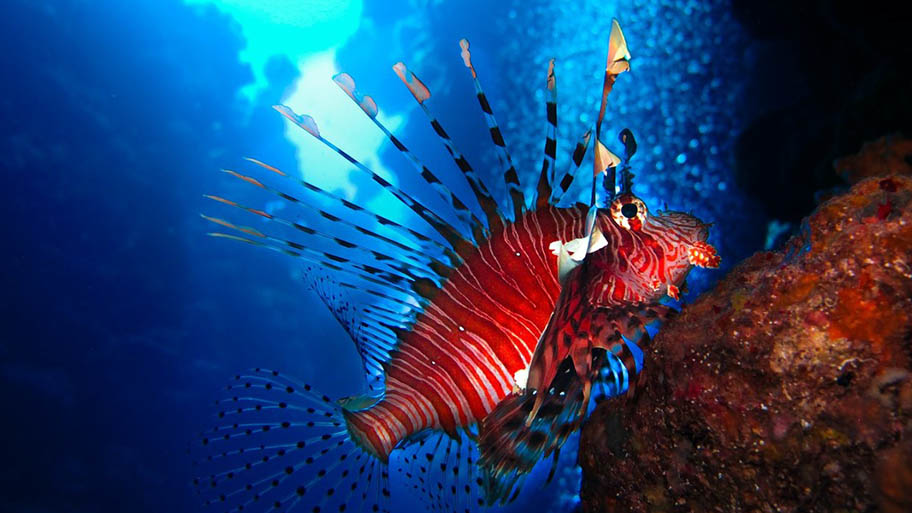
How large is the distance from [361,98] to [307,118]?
0.83ft

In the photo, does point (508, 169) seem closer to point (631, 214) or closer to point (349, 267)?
point (631, 214)

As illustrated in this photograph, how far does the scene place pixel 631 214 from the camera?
2213 mm

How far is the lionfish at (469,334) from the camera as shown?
1842 millimetres

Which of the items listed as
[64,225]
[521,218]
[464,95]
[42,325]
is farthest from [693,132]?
[42,325]

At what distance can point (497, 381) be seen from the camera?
2.22m

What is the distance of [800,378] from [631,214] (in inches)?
40.8

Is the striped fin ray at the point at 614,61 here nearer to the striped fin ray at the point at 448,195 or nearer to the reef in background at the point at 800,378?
the reef in background at the point at 800,378

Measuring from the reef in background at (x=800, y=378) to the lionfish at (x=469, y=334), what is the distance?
243 mm

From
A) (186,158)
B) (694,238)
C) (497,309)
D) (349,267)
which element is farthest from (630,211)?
(186,158)

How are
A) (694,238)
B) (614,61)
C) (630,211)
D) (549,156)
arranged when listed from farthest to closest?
(549,156) → (630,211) → (694,238) → (614,61)

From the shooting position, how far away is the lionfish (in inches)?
72.5

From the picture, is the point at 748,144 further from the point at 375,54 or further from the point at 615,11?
the point at 375,54

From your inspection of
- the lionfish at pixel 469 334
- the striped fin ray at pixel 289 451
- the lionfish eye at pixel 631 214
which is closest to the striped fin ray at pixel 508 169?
the lionfish at pixel 469 334

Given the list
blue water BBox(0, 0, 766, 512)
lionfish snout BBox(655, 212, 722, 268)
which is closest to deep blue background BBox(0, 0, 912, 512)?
blue water BBox(0, 0, 766, 512)
